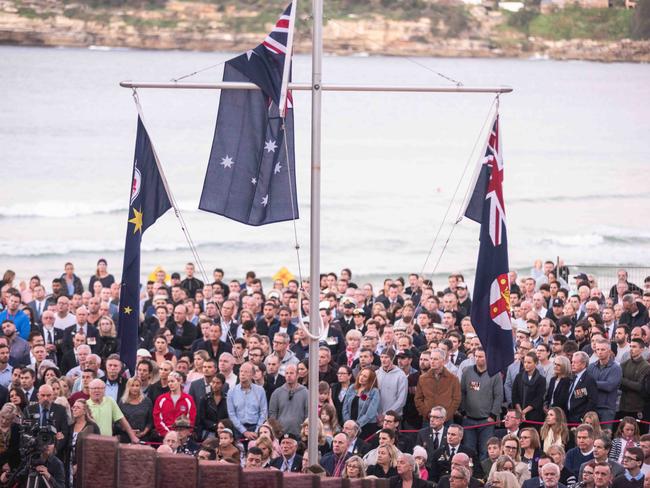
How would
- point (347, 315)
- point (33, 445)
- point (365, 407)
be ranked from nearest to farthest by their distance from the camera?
point (33, 445), point (365, 407), point (347, 315)

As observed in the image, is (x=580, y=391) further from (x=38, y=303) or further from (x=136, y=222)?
(x=38, y=303)

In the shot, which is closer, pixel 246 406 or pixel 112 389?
pixel 246 406

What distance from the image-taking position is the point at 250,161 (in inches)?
417

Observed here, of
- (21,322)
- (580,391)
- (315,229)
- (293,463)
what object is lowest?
(293,463)

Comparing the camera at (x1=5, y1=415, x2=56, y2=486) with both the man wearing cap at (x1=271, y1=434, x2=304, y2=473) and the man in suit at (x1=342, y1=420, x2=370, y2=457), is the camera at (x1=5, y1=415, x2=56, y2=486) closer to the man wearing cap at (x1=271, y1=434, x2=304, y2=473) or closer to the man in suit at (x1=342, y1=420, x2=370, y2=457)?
the man wearing cap at (x1=271, y1=434, x2=304, y2=473)

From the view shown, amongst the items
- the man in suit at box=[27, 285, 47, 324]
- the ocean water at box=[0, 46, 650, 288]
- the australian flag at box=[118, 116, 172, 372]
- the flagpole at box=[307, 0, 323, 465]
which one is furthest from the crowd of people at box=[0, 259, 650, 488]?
the ocean water at box=[0, 46, 650, 288]

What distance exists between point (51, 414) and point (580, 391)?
4.88m

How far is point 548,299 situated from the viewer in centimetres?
1858

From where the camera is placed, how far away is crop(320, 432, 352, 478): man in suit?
1202 centimetres

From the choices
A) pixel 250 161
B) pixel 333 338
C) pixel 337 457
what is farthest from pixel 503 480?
pixel 333 338

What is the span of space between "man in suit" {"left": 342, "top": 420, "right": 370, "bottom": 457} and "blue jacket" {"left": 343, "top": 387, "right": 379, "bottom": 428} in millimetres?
653

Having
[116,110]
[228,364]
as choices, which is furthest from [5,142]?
[228,364]

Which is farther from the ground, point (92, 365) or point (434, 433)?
point (92, 365)

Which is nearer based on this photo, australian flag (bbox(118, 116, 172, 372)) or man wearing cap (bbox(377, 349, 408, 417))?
australian flag (bbox(118, 116, 172, 372))
